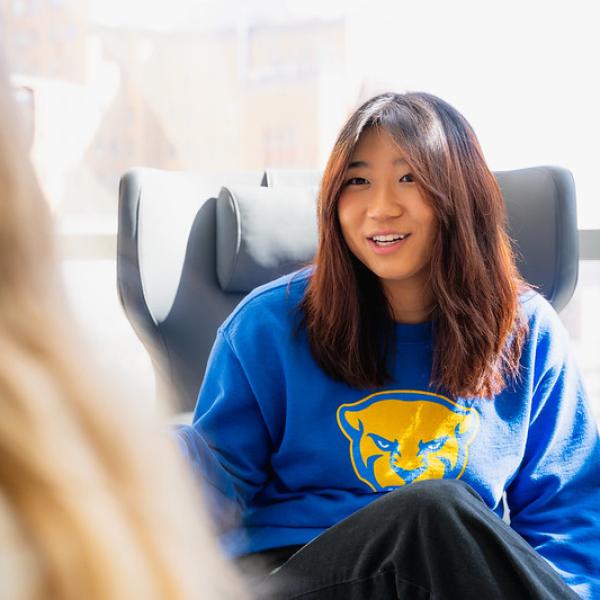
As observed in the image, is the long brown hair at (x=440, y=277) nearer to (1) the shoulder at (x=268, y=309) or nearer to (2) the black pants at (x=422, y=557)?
(1) the shoulder at (x=268, y=309)

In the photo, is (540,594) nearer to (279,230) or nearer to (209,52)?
(279,230)

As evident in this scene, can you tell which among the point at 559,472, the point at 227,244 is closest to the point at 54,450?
the point at 559,472

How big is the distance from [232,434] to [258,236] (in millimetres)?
479

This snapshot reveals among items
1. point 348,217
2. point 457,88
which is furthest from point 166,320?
point 457,88

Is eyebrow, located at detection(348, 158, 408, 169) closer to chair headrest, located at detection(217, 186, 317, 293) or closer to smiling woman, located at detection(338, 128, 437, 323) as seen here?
smiling woman, located at detection(338, 128, 437, 323)

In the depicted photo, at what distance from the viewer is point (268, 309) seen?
1178 millimetres

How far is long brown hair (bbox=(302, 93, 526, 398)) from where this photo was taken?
114 centimetres

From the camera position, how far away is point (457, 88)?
104 inches

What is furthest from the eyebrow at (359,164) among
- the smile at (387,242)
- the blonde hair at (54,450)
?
the blonde hair at (54,450)

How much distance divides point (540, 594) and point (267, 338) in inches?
19.2

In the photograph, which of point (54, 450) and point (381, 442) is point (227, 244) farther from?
point (54, 450)

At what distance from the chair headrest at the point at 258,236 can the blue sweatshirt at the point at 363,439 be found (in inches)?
12.4

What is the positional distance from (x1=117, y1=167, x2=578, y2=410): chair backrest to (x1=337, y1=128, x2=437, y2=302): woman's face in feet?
1.15

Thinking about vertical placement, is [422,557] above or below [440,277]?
below
